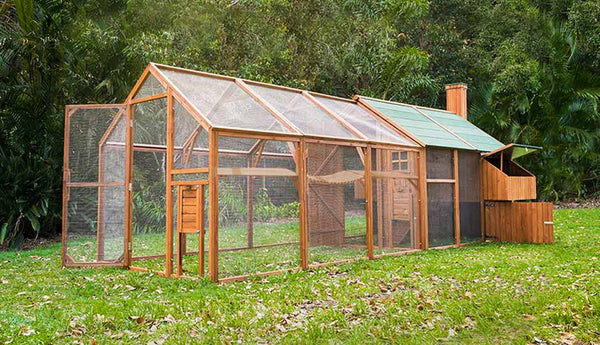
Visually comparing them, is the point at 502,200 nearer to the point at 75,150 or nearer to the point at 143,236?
the point at 143,236

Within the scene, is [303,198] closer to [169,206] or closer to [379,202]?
[169,206]

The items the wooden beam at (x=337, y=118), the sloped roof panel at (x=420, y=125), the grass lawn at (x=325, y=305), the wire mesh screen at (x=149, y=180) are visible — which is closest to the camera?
the grass lawn at (x=325, y=305)

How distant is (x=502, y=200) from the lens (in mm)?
12141

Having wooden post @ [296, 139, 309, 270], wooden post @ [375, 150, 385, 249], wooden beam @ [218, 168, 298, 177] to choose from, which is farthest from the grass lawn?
wooden beam @ [218, 168, 298, 177]

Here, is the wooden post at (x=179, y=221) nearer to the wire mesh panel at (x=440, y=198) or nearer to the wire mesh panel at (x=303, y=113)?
the wire mesh panel at (x=303, y=113)

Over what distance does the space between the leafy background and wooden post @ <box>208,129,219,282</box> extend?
21.8ft

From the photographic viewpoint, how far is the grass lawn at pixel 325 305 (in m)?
4.75

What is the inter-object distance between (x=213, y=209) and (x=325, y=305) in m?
2.08

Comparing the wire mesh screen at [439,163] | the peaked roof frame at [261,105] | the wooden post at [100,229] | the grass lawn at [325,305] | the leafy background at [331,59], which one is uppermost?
the leafy background at [331,59]

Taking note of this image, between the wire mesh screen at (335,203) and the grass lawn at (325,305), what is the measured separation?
17.8 inches

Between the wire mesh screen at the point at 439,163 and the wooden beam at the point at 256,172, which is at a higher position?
the wire mesh screen at the point at 439,163

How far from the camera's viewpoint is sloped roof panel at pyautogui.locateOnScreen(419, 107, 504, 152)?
12.6 m

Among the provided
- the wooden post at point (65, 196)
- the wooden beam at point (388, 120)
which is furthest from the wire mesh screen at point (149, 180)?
the wooden beam at point (388, 120)

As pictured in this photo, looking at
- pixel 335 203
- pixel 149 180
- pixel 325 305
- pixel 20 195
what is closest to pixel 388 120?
pixel 335 203
